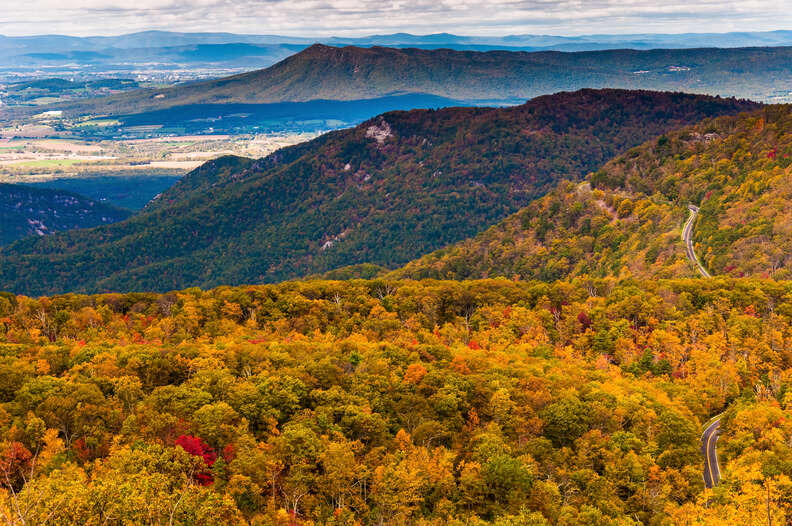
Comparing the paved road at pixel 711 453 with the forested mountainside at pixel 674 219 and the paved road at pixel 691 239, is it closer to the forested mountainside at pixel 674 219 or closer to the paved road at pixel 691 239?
the forested mountainside at pixel 674 219

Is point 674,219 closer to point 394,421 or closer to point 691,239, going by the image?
point 691,239

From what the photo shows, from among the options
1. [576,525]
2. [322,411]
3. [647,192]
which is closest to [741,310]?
[576,525]

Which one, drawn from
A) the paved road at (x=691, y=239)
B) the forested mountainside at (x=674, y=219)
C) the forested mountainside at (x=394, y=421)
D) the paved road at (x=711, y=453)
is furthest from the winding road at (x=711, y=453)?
the paved road at (x=691, y=239)

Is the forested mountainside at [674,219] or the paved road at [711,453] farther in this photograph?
the forested mountainside at [674,219]

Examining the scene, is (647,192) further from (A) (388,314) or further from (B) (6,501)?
(B) (6,501)

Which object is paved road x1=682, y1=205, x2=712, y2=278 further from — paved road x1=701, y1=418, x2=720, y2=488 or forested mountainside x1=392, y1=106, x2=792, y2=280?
paved road x1=701, y1=418, x2=720, y2=488

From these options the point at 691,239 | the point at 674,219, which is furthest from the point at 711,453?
the point at 674,219
